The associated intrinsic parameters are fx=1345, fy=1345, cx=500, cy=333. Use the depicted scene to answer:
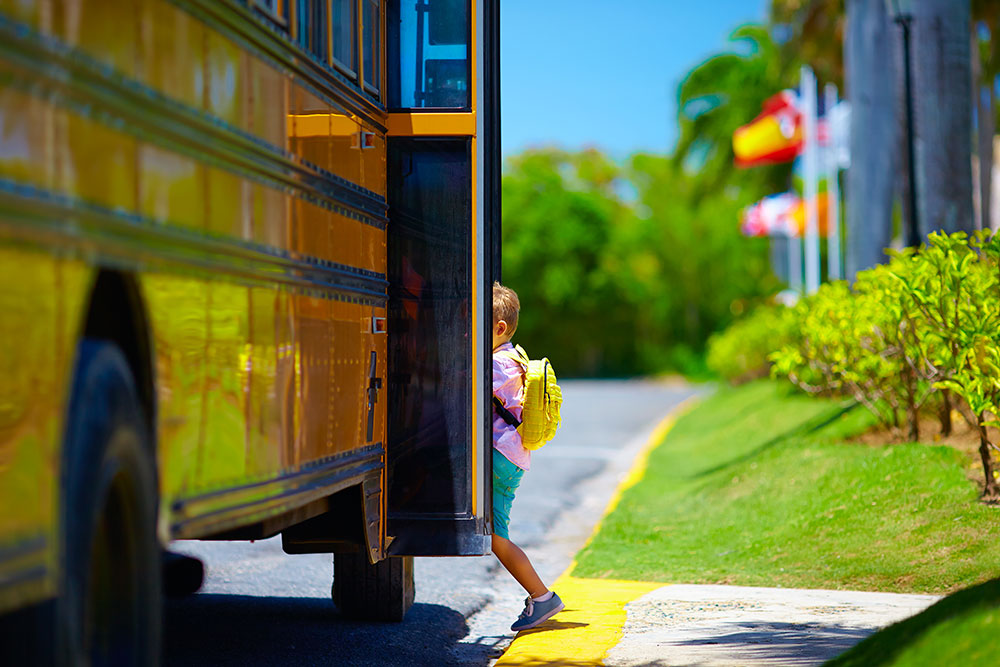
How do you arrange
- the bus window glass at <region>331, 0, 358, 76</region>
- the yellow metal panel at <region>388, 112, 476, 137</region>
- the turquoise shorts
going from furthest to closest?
1. the turquoise shorts
2. the yellow metal panel at <region>388, 112, 476, 137</region>
3. the bus window glass at <region>331, 0, 358, 76</region>

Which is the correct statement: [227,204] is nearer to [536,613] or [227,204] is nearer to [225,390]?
[225,390]

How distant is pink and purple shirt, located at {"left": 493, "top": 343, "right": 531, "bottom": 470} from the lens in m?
6.16

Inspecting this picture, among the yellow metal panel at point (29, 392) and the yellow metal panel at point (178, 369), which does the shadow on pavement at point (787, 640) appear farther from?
the yellow metal panel at point (29, 392)

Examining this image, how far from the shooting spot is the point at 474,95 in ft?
18.6

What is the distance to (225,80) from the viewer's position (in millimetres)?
3793

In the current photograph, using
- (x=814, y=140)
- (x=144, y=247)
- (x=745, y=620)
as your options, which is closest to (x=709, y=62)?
(x=814, y=140)

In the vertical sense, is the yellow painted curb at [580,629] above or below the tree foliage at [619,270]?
below

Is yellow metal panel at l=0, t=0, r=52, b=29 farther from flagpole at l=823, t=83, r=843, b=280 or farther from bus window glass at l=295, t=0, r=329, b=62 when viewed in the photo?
flagpole at l=823, t=83, r=843, b=280

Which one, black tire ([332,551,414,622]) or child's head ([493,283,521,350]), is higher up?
child's head ([493,283,521,350])

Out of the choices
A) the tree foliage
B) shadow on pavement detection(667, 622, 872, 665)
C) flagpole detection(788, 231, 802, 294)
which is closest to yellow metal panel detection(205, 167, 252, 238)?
shadow on pavement detection(667, 622, 872, 665)

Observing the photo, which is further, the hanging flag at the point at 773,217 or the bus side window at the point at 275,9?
the hanging flag at the point at 773,217

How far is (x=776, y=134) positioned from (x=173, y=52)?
31430 millimetres

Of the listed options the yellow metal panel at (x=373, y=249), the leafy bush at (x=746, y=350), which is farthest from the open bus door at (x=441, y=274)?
the leafy bush at (x=746, y=350)

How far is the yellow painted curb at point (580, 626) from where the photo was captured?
5785 millimetres
